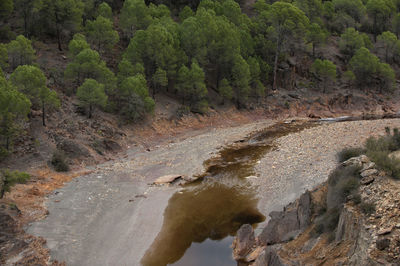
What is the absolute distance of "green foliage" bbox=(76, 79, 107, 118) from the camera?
124 ft

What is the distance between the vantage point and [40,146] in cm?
3159

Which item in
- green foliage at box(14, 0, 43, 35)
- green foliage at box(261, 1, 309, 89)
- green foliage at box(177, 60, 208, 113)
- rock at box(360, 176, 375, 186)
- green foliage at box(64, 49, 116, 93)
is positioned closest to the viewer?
rock at box(360, 176, 375, 186)

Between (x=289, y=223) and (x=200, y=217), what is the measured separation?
22.1 feet

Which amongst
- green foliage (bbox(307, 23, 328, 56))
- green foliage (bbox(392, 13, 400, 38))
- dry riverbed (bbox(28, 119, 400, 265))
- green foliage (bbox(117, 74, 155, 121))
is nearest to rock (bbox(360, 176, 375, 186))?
dry riverbed (bbox(28, 119, 400, 265))

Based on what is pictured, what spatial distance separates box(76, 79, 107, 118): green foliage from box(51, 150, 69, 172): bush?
370 inches

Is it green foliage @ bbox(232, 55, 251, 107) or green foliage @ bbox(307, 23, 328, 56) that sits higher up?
green foliage @ bbox(307, 23, 328, 56)

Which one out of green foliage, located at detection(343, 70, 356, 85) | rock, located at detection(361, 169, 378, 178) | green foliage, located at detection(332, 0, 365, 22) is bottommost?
green foliage, located at detection(343, 70, 356, 85)

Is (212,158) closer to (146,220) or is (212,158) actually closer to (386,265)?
(146,220)

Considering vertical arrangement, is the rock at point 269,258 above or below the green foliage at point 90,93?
below

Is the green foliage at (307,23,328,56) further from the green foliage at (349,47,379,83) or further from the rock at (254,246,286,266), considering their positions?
the rock at (254,246,286,266)

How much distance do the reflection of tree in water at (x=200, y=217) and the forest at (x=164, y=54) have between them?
609 inches

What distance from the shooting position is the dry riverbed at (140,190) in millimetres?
18844

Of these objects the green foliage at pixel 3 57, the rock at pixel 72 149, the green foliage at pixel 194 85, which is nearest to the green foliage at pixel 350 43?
the green foliage at pixel 194 85

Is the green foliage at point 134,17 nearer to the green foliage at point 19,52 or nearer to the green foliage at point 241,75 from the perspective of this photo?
the green foliage at point 241,75
